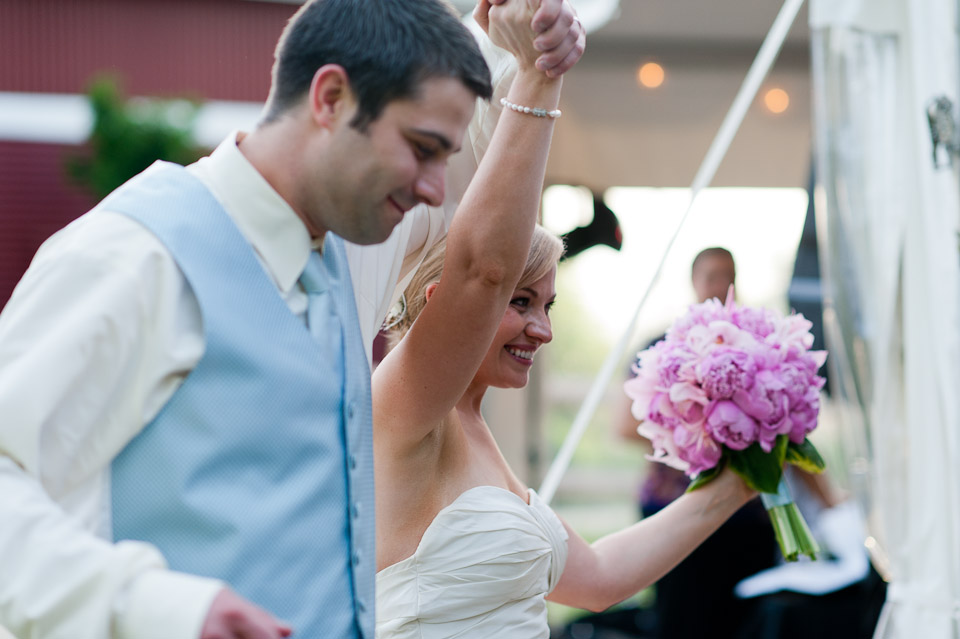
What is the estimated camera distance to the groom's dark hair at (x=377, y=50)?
1029 mm

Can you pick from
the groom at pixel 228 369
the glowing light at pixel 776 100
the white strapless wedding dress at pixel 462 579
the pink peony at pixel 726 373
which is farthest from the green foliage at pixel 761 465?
the glowing light at pixel 776 100

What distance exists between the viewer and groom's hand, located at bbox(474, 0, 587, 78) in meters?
1.24

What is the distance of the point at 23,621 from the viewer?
84 cm

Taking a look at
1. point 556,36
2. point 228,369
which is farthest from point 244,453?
point 556,36

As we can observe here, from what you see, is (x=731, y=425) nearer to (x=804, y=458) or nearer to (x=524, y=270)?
(x=804, y=458)

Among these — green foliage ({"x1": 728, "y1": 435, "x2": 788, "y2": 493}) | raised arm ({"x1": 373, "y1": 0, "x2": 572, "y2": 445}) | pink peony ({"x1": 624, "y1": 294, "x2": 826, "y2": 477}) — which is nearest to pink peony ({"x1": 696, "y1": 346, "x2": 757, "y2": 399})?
pink peony ({"x1": 624, "y1": 294, "x2": 826, "y2": 477})

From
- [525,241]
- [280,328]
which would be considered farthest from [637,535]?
[280,328]

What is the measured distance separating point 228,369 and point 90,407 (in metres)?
0.14

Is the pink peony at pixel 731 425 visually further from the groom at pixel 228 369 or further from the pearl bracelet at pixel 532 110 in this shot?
the groom at pixel 228 369

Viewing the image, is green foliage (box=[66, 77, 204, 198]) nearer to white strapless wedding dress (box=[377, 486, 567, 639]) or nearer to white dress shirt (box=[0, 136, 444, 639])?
white strapless wedding dress (box=[377, 486, 567, 639])

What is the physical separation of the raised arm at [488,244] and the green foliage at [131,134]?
9.71 m

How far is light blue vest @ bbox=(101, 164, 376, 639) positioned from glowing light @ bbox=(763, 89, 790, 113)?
398 cm

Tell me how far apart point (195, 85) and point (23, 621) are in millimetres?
12494

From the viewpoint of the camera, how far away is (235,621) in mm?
A: 855
